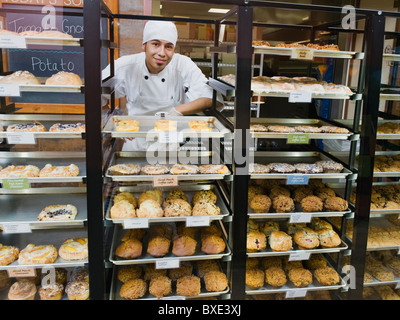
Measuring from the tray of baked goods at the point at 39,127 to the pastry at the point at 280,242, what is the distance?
1628mm

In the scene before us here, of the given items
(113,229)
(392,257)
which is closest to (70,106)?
(113,229)

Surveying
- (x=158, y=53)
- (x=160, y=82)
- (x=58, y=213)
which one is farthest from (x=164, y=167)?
(x=158, y=53)

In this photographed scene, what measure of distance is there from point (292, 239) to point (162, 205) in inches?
44.9

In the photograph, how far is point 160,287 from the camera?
8.45 ft

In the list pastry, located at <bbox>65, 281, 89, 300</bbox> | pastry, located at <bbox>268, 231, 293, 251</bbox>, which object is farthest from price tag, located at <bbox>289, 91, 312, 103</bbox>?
pastry, located at <bbox>65, 281, 89, 300</bbox>

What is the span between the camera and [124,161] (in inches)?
114

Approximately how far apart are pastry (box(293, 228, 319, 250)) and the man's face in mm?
1883

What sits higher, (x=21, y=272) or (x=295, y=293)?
(x=21, y=272)

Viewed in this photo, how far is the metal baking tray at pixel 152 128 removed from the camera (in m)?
2.36

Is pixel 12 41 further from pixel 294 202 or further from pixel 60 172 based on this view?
pixel 294 202

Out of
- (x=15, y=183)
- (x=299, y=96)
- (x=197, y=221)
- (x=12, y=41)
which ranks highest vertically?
(x=12, y=41)

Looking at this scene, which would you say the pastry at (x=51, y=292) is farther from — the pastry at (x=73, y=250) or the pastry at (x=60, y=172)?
the pastry at (x=60, y=172)

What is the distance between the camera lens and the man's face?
3105 millimetres
